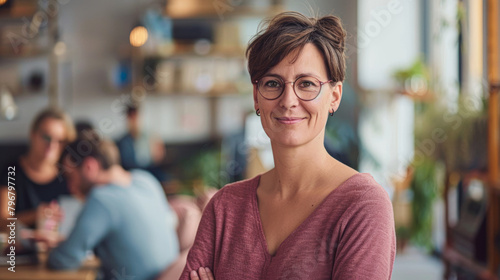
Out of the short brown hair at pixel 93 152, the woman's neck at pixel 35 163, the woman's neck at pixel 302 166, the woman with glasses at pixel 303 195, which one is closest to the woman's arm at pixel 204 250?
the woman with glasses at pixel 303 195

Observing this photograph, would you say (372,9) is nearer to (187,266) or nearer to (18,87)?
(18,87)

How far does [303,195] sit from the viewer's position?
3.15 feet

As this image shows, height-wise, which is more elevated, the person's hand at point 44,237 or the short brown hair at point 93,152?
the short brown hair at point 93,152

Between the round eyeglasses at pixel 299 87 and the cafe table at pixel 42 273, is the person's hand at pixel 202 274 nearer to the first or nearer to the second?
the round eyeglasses at pixel 299 87

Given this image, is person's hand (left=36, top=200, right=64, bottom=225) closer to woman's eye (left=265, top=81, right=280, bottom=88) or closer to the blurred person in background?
the blurred person in background

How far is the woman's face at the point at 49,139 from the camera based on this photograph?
267 centimetres

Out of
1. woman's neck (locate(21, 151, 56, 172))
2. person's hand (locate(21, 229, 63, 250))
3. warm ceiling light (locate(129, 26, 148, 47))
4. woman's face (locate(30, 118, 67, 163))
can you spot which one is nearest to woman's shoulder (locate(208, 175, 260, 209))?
person's hand (locate(21, 229, 63, 250))

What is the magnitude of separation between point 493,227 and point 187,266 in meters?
2.35

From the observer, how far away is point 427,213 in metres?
4.25

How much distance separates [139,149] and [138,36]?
3.44ft

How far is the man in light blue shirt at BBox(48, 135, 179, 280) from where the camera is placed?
216 centimetres

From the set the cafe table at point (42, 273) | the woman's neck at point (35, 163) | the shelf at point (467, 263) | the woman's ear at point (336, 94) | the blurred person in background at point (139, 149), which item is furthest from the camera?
the blurred person in background at point (139, 149)

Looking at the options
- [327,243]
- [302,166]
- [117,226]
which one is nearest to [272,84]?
[302,166]

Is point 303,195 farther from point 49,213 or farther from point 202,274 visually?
point 49,213
